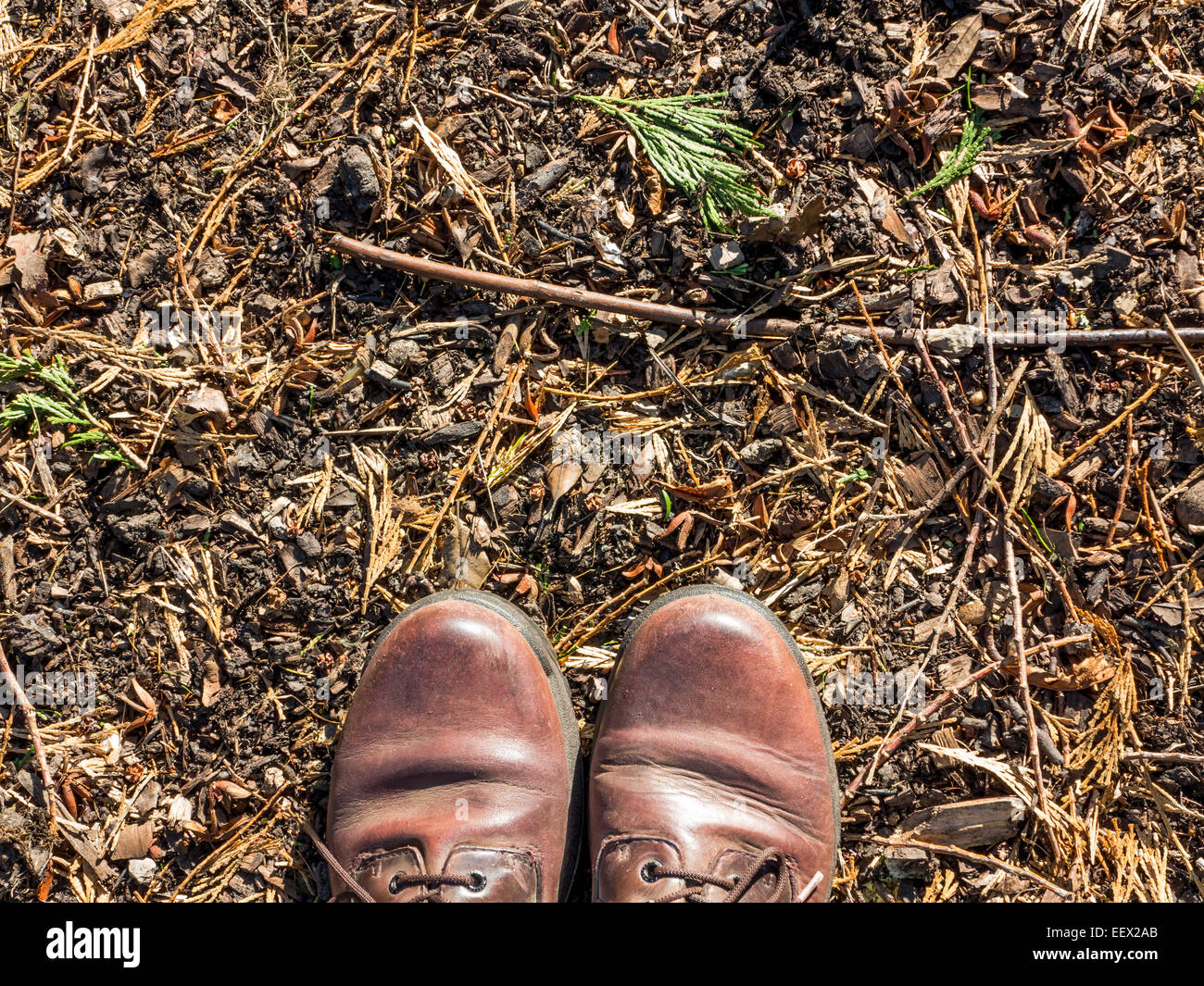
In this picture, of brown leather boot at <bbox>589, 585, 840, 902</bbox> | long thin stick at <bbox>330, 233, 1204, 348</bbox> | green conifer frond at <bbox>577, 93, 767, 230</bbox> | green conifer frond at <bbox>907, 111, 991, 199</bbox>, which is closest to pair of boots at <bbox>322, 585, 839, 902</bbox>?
brown leather boot at <bbox>589, 585, 840, 902</bbox>

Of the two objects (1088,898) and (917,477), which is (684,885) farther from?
(917,477)

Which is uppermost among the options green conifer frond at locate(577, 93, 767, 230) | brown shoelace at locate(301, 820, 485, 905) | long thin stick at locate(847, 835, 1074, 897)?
green conifer frond at locate(577, 93, 767, 230)

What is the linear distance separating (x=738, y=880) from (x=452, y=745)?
2.44 ft

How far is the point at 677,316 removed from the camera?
6.86 feet

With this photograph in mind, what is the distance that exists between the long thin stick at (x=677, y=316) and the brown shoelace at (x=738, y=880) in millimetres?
1261

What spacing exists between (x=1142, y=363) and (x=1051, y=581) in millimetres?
584

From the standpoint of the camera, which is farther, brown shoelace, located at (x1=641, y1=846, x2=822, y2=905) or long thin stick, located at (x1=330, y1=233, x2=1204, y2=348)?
long thin stick, located at (x1=330, y1=233, x2=1204, y2=348)

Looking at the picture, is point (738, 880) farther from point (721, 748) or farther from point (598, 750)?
point (598, 750)

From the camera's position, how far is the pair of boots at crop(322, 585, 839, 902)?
79.7 inches

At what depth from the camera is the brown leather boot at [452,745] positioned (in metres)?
2.04

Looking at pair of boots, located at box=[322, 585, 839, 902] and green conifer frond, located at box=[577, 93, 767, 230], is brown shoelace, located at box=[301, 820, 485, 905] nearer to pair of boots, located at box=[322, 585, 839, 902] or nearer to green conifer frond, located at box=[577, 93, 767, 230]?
pair of boots, located at box=[322, 585, 839, 902]

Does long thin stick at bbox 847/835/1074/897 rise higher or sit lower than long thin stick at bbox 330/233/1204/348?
lower

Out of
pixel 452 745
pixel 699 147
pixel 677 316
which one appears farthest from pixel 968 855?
pixel 699 147

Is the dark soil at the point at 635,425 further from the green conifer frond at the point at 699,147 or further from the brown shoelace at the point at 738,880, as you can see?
the brown shoelace at the point at 738,880
